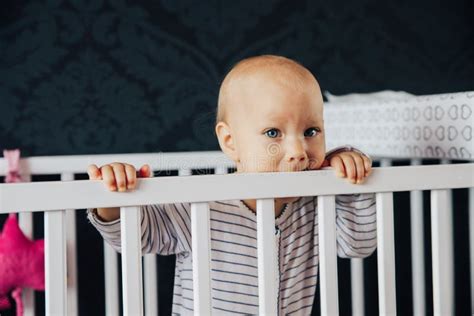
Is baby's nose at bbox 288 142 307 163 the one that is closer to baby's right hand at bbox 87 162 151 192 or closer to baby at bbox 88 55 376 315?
baby at bbox 88 55 376 315

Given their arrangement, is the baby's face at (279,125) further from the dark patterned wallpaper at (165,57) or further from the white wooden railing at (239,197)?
the dark patterned wallpaper at (165,57)

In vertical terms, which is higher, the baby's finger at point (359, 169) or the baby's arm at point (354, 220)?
the baby's finger at point (359, 169)

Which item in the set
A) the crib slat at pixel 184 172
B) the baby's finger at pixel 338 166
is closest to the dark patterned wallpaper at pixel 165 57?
the crib slat at pixel 184 172

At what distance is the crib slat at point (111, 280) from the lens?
1401 millimetres

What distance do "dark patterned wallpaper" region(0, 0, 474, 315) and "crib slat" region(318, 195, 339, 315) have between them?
0.80 meters

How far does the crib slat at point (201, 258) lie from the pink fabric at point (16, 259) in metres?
0.60

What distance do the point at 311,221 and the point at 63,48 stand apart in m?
0.73

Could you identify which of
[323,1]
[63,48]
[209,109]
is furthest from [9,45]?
[323,1]

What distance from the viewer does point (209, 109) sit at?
1.68 metres

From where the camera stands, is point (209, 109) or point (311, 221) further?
point (209, 109)

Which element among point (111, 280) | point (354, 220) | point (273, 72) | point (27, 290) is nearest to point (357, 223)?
point (354, 220)

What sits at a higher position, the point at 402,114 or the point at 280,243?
the point at 402,114

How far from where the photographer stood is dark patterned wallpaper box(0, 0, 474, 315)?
5.08 ft

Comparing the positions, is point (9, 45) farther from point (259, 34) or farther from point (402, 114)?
point (402, 114)
